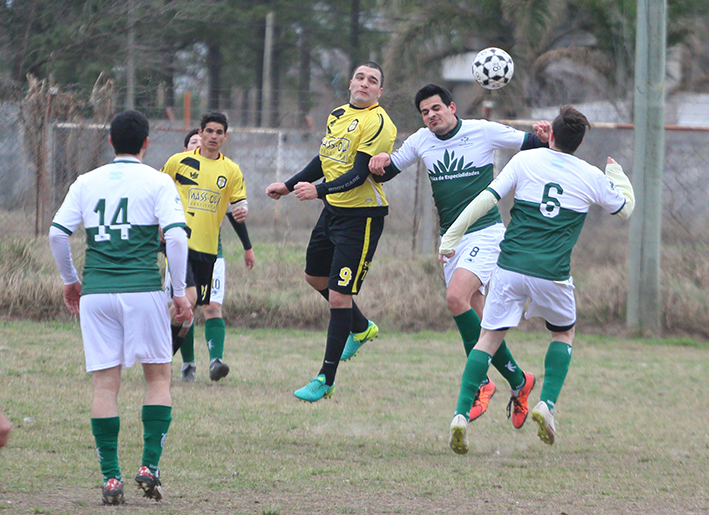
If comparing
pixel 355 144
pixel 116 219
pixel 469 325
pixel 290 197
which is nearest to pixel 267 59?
pixel 290 197

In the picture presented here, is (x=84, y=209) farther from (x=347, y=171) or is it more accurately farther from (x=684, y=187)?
(x=684, y=187)

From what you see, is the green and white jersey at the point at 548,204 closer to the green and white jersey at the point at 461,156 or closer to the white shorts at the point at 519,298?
the white shorts at the point at 519,298

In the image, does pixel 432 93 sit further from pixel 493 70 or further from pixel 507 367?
pixel 507 367

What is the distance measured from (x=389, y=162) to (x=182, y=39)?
3257 centimetres

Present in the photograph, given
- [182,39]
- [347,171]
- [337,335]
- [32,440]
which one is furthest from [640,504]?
[182,39]

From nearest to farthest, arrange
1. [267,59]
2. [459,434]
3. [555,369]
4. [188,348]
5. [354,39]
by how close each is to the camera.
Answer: [459,434] → [555,369] → [188,348] → [267,59] → [354,39]

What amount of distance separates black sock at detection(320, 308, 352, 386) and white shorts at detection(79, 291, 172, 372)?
1968mm

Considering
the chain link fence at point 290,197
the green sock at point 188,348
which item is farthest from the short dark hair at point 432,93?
the chain link fence at point 290,197

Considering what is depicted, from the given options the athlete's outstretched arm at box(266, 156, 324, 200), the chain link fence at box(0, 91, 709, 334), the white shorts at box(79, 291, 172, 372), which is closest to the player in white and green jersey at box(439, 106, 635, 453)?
the athlete's outstretched arm at box(266, 156, 324, 200)

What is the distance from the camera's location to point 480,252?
6008mm

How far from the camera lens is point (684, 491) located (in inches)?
196

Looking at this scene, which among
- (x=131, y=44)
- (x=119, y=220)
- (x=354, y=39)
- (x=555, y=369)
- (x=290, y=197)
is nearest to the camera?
(x=119, y=220)

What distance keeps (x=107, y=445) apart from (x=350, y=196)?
271cm

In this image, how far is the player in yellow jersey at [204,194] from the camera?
7156 millimetres
